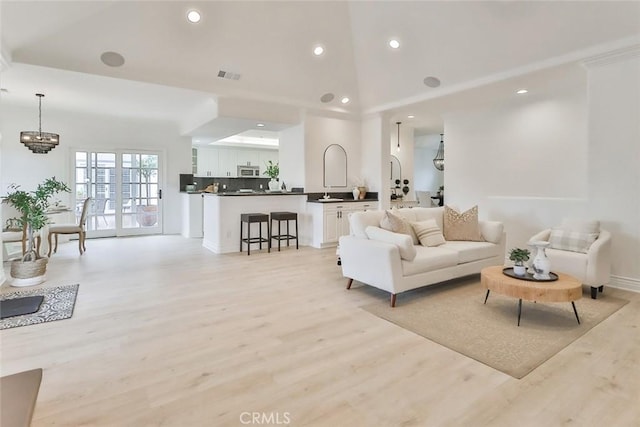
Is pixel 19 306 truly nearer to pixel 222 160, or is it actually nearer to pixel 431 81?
pixel 431 81

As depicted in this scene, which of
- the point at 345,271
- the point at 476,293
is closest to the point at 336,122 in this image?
the point at 345,271

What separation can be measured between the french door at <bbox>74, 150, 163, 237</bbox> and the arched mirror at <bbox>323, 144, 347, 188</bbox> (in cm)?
427

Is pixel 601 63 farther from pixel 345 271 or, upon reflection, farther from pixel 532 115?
pixel 345 271

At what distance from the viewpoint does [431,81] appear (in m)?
5.64

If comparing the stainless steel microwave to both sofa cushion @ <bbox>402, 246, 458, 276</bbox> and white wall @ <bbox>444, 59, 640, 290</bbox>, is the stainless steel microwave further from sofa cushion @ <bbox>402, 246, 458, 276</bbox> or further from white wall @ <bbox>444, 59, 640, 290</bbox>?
sofa cushion @ <bbox>402, 246, 458, 276</bbox>

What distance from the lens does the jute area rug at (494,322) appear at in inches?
97.5

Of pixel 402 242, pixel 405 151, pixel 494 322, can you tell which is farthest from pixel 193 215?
pixel 494 322

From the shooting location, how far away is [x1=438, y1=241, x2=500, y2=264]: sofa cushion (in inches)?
162

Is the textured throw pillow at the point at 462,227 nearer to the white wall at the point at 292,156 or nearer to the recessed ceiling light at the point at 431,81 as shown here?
the recessed ceiling light at the point at 431,81

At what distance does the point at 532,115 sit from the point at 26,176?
386 inches

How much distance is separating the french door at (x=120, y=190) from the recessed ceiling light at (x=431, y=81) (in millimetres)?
6395

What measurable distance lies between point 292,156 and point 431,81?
3095mm

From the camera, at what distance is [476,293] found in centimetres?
386

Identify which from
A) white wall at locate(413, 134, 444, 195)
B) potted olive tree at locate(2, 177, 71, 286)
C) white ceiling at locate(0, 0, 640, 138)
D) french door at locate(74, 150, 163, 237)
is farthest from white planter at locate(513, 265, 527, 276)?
white wall at locate(413, 134, 444, 195)
